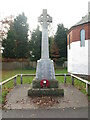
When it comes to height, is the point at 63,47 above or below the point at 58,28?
below

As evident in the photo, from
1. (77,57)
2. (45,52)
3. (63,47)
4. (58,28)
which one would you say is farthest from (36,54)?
(45,52)

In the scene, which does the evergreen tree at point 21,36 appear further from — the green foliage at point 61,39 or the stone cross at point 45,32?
the stone cross at point 45,32

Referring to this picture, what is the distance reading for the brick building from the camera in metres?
19.7

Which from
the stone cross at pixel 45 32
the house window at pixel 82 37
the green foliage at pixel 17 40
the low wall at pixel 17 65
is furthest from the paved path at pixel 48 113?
the low wall at pixel 17 65

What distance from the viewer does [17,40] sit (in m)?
38.9

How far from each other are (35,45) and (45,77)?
29236 millimetres

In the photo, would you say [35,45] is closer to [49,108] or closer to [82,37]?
[82,37]

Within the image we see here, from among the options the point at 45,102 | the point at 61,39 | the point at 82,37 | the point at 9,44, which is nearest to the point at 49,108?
the point at 45,102

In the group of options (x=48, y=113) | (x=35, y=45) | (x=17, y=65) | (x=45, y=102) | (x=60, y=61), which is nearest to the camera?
(x=48, y=113)

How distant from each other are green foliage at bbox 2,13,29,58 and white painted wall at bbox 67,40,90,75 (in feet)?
59.0

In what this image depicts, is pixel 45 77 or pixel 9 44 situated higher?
Result: pixel 9 44

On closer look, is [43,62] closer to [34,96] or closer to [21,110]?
[34,96]

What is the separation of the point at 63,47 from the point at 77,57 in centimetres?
2333

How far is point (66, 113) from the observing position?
247 inches
